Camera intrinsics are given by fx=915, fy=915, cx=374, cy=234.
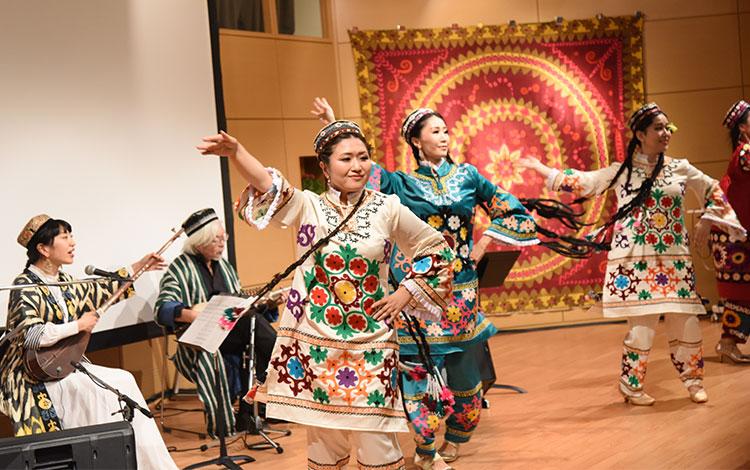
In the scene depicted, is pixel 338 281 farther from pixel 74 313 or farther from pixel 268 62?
pixel 268 62

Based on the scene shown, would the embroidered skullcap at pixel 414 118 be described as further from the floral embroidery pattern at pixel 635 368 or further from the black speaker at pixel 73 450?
the black speaker at pixel 73 450

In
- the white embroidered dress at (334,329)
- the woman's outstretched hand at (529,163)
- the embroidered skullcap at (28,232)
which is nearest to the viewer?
the white embroidered dress at (334,329)

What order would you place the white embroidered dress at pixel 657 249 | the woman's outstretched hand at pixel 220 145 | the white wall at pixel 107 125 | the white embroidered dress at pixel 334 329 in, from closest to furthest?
the woman's outstretched hand at pixel 220 145
the white embroidered dress at pixel 334 329
the white wall at pixel 107 125
the white embroidered dress at pixel 657 249

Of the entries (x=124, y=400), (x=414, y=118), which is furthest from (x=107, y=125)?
(x=124, y=400)

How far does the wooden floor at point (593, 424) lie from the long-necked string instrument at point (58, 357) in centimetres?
103

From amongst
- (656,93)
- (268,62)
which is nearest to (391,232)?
(268,62)

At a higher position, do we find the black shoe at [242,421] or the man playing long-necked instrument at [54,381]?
the man playing long-necked instrument at [54,381]

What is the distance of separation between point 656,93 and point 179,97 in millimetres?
4024

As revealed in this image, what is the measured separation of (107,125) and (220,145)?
268cm

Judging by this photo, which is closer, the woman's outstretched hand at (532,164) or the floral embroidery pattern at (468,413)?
the floral embroidery pattern at (468,413)

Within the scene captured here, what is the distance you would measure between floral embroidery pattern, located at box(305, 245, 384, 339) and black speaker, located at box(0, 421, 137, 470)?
701 millimetres

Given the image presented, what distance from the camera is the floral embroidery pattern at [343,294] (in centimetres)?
287

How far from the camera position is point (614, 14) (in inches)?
296

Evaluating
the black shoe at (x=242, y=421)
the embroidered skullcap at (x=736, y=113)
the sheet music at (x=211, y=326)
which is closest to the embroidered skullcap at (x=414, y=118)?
the sheet music at (x=211, y=326)
